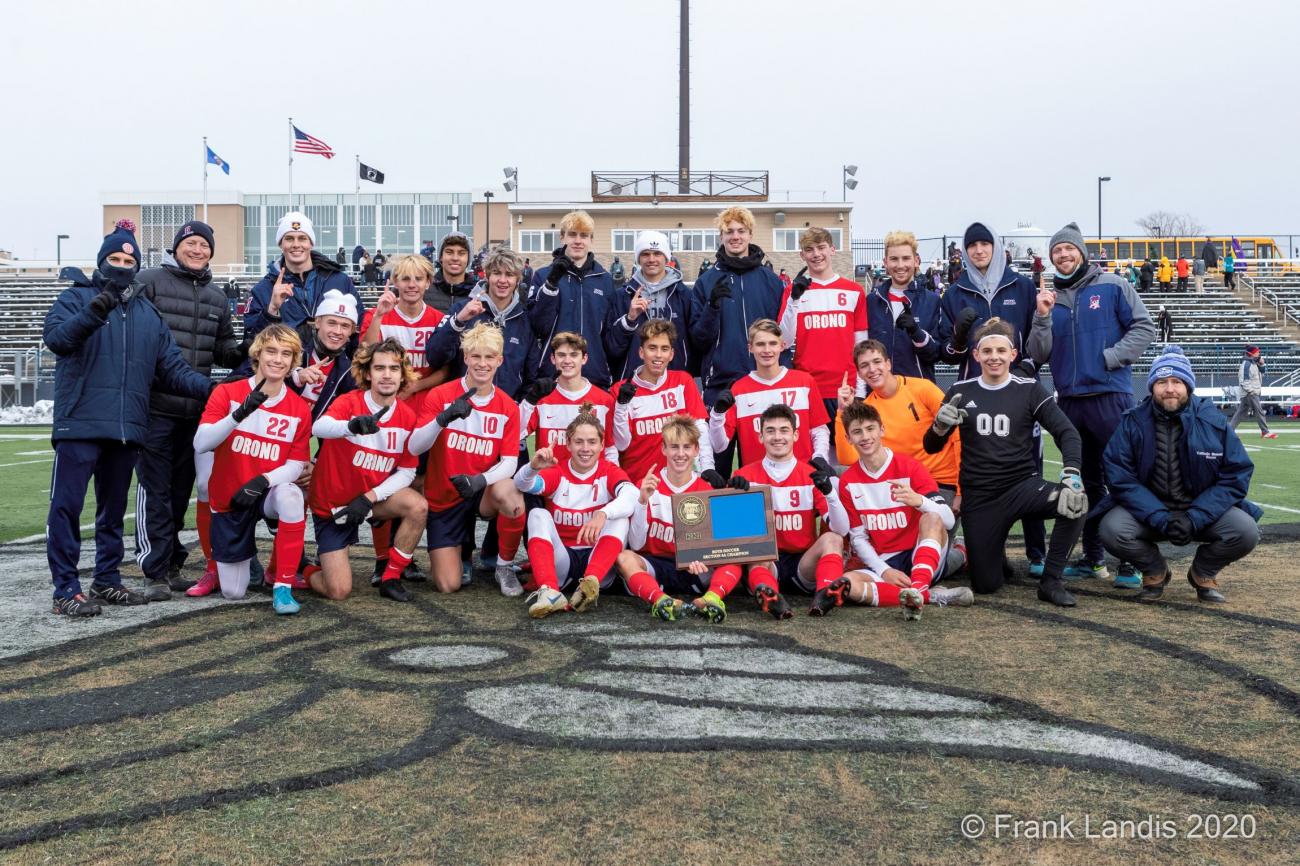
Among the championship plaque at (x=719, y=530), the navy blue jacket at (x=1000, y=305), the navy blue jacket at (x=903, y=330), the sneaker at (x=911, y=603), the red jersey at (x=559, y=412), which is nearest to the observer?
the sneaker at (x=911, y=603)

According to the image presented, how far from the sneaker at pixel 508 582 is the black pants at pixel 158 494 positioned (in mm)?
1796

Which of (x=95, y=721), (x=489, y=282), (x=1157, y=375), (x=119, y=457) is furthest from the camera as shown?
(x=489, y=282)

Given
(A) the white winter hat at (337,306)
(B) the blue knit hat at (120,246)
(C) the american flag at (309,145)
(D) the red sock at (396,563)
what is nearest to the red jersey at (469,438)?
(D) the red sock at (396,563)

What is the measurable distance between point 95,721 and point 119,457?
7.06ft

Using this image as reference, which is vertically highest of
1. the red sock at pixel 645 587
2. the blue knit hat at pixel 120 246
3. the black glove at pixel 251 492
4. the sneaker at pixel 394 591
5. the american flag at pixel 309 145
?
the american flag at pixel 309 145

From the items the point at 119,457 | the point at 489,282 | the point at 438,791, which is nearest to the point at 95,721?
the point at 438,791

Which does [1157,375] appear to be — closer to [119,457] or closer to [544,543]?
[544,543]

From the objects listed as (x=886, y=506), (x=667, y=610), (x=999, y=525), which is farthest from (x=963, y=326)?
(x=667, y=610)

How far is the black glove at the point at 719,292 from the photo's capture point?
6447 mm

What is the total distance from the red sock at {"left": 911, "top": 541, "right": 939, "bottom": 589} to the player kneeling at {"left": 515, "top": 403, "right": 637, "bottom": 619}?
145 centimetres

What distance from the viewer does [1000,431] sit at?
19.0 ft

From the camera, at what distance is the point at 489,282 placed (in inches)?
252

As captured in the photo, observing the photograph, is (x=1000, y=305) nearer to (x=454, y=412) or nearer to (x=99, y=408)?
(x=454, y=412)

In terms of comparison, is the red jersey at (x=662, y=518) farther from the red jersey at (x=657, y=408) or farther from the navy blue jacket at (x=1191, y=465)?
the navy blue jacket at (x=1191, y=465)
